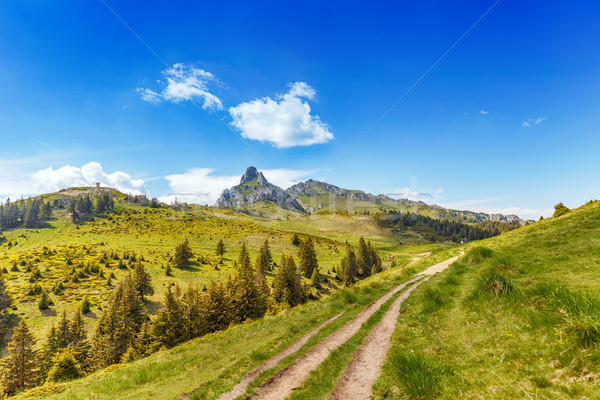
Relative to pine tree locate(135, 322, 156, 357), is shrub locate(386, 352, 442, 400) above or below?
above

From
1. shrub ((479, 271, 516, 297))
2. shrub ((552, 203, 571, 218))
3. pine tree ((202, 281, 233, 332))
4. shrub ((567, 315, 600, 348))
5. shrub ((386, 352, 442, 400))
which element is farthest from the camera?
pine tree ((202, 281, 233, 332))

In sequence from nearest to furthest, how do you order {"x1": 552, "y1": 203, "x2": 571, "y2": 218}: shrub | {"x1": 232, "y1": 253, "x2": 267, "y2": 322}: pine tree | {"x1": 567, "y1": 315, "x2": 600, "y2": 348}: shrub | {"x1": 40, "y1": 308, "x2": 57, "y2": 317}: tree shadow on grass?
{"x1": 567, "y1": 315, "x2": 600, "y2": 348}: shrub, {"x1": 552, "y1": 203, "x2": 571, "y2": 218}: shrub, {"x1": 232, "y1": 253, "x2": 267, "y2": 322}: pine tree, {"x1": 40, "y1": 308, "x2": 57, "y2": 317}: tree shadow on grass

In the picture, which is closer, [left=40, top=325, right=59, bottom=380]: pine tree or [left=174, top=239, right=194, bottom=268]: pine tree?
[left=40, top=325, right=59, bottom=380]: pine tree

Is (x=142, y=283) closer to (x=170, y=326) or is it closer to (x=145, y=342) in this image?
(x=145, y=342)

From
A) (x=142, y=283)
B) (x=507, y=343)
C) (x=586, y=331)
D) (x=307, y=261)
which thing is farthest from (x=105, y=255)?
(x=586, y=331)

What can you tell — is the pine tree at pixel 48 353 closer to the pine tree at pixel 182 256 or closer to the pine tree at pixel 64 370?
the pine tree at pixel 64 370

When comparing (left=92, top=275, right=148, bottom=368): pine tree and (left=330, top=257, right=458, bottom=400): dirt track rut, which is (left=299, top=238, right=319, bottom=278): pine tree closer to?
(left=92, top=275, right=148, bottom=368): pine tree

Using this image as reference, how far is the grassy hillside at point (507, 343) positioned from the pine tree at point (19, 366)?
58.9 meters

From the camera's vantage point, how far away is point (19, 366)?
1521 inches

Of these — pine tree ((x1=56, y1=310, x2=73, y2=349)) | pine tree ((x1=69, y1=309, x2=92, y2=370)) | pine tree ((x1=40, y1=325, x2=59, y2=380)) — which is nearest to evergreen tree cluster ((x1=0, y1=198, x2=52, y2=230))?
pine tree ((x1=69, y1=309, x2=92, y2=370))

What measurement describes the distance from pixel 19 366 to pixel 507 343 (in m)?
64.4

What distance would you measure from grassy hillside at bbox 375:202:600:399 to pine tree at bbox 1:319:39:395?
5894 centimetres

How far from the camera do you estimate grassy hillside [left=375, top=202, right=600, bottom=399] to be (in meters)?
4.92

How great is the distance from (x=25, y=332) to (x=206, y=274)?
54.4m
